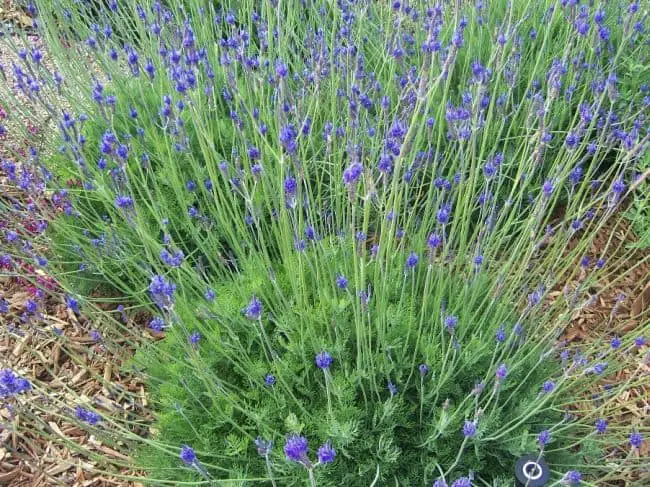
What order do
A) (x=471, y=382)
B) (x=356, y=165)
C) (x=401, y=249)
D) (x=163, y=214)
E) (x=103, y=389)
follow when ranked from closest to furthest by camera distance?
(x=356, y=165) → (x=471, y=382) → (x=401, y=249) → (x=103, y=389) → (x=163, y=214)

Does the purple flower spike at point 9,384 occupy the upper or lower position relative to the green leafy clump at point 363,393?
upper

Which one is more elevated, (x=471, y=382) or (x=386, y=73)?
(x=386, y=73)

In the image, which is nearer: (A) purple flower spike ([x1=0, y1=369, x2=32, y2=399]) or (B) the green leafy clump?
(A) purple flower spike ([x1=0, y1=369, x2=32, y2=399])

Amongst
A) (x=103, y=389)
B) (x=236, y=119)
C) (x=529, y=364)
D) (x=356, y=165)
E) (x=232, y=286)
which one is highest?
(x=356, y=165)

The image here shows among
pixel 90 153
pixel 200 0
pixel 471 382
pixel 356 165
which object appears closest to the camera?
pixel 356 165

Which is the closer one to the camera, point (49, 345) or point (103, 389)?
point (103, 389)

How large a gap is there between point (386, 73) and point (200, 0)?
4.11 ft

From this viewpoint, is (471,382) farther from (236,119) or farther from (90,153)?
(90,153)

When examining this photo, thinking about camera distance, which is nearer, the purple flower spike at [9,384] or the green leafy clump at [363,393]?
the purple flower spike at [9,384]

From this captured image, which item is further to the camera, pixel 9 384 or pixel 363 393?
pixel 363 393

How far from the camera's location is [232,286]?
7.59 feet

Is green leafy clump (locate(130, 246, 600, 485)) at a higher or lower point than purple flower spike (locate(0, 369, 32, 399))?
lower

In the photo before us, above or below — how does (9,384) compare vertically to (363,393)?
above

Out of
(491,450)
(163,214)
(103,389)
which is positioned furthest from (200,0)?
(491,450)
